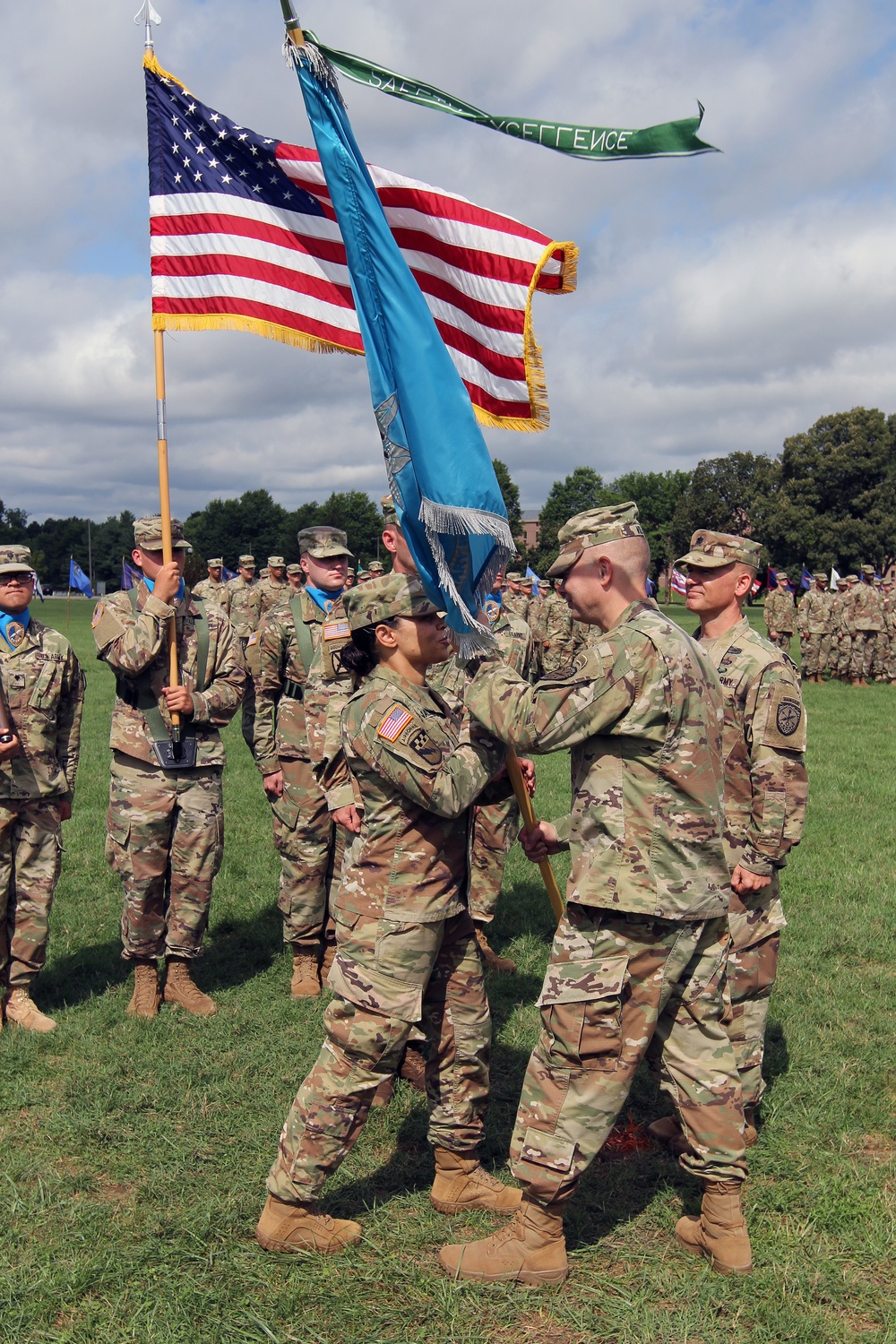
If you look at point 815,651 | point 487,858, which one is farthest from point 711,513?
point 487,858

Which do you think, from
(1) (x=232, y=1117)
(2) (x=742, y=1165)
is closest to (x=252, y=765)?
(1) (x=232, y=1117)

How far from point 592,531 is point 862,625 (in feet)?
75.7

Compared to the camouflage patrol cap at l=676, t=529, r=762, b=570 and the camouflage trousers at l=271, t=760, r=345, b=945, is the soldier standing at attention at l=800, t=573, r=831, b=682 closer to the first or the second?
the camouflage trousers at l=271, t=760, r=345, b=945

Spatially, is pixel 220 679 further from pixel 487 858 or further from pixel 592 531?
pixel 592 531

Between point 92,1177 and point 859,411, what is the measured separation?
209 feet

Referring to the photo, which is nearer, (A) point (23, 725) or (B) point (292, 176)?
(B) point (292, 176)

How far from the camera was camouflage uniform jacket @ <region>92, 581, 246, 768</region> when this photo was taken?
5805 mm

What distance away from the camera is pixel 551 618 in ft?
71.4

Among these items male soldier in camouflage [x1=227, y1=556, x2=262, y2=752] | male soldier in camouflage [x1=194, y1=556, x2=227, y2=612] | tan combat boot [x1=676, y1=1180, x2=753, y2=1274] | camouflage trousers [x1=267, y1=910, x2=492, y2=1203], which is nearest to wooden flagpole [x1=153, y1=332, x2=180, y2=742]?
camouflage trousers [x1=267, y1=910, x2=492, y2=1203]

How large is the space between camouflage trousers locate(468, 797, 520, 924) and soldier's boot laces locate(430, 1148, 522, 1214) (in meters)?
2.85

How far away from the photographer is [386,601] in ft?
12.6

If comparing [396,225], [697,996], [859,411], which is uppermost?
[859,411]

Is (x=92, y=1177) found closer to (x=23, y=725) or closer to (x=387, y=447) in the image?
(x=23, y=725)

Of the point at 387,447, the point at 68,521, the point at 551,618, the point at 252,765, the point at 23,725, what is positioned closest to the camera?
the point at 387,447
